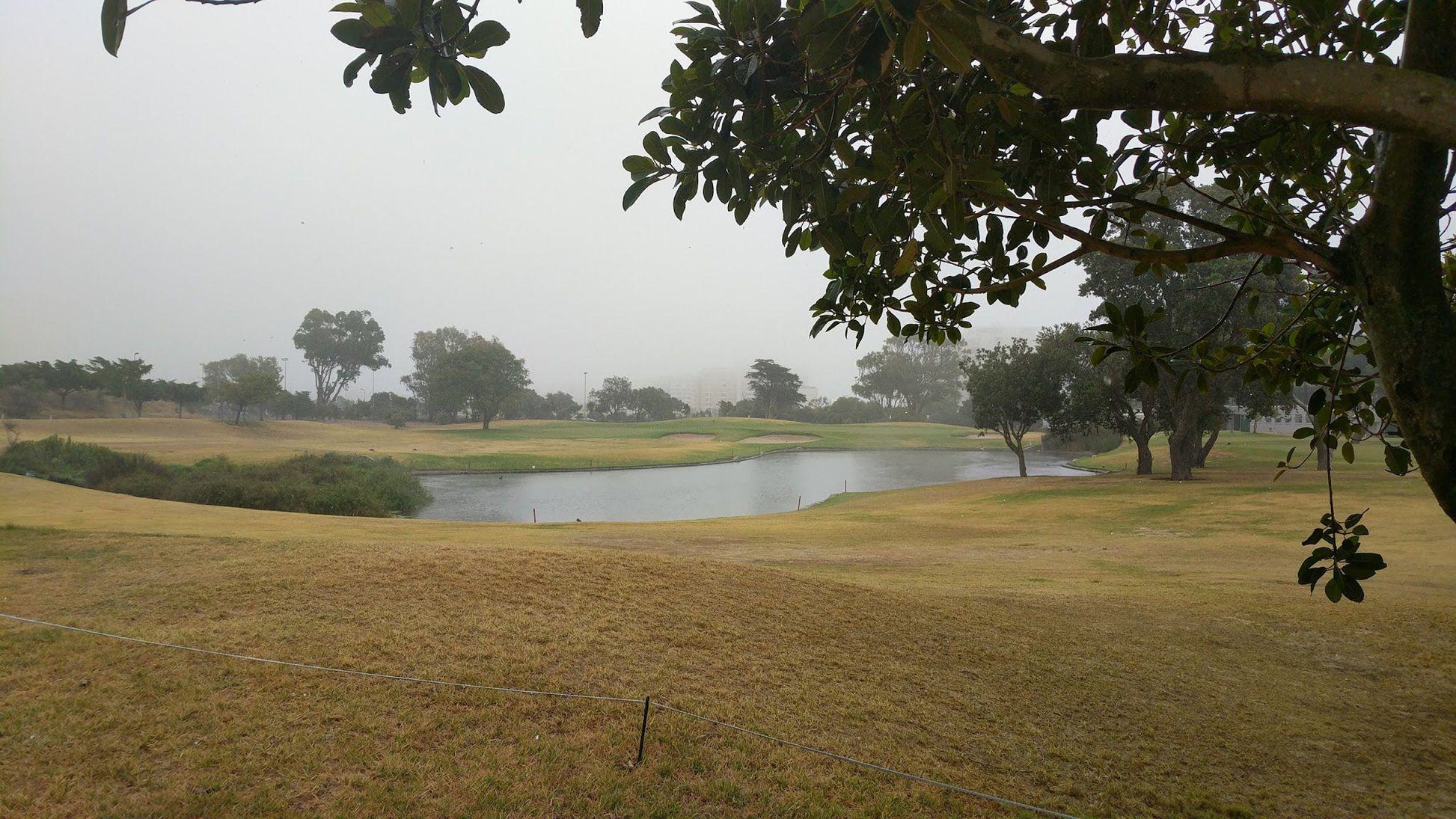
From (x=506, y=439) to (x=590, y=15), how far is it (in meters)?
58.2

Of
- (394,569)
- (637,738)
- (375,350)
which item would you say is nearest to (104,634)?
(394,569)

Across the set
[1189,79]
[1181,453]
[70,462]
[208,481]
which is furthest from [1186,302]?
[70,462]

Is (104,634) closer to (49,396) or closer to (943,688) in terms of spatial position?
(943,688)

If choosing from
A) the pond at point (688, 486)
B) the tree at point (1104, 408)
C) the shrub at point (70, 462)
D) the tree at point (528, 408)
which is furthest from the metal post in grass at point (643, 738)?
the tree at point (528, 408)

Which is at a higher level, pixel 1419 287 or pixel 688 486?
pixel 1419 287

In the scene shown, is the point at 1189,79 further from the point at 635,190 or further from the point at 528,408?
the point at 528,408

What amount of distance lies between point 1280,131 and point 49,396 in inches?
1331

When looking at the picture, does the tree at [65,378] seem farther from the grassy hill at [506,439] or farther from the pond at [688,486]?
the pond at [688,486]

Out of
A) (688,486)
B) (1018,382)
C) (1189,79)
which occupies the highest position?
(1018,382)

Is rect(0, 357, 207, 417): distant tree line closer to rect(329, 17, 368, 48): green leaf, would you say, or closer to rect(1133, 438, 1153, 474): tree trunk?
rect(329, 17, 368, 48): green leaf

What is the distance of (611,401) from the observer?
86.7m

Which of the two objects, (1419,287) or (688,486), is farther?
(688,486)

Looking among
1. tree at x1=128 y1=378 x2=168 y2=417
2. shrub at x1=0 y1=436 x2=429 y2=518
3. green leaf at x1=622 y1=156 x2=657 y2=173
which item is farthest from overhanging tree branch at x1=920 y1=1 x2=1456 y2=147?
tree at x1=128 y1=378 x2=168 y2=417

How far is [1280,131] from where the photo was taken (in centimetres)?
323
